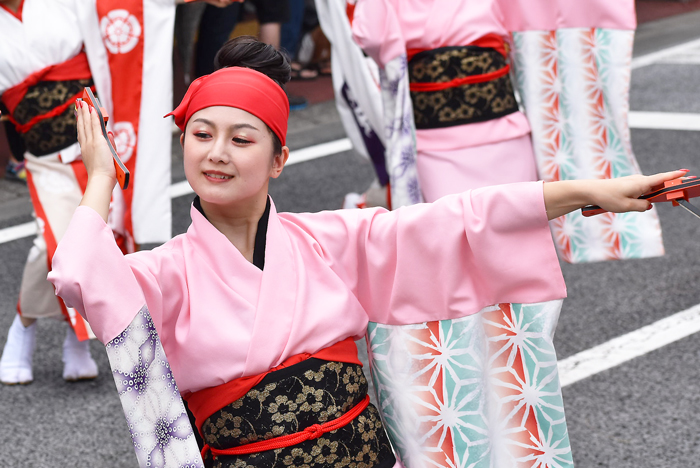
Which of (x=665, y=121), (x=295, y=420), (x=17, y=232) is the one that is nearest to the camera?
(x=295, y=420)

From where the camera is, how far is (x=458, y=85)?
138 inches

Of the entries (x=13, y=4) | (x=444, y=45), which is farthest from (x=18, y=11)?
(x=444, y=45)

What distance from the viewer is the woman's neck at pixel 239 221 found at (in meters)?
1.91

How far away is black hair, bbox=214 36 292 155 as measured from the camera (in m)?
1.94

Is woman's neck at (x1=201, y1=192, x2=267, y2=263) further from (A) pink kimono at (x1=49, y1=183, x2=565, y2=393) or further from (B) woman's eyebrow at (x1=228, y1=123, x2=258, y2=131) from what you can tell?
(B) woman's eyebrow at (x1=228, y1=123, x2=258, y2=131)

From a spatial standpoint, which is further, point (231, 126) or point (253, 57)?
point (253, 57)

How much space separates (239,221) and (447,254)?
429mm

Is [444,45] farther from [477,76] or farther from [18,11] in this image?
[18,11]

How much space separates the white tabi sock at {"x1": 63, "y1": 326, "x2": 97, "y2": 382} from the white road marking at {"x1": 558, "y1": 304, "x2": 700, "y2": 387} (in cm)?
168

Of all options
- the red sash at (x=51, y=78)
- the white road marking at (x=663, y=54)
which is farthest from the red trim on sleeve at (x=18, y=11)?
the white road marking at (x=663, y=54)

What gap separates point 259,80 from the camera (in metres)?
1.88

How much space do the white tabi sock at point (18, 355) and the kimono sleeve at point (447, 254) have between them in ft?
6.25

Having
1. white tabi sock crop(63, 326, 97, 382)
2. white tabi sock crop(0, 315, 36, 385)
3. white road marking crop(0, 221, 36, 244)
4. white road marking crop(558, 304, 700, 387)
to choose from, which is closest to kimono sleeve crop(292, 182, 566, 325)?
white road marking crop(558, 304, 700, 387)

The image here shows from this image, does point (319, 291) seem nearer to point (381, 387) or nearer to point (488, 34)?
point (381, 387)
